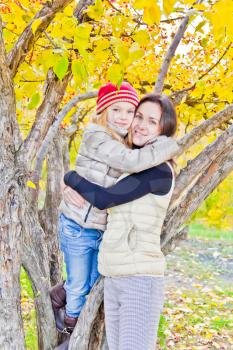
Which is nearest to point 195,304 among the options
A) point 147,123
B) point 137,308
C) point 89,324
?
point 89,324

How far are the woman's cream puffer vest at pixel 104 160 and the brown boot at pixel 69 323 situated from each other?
0.64 meters

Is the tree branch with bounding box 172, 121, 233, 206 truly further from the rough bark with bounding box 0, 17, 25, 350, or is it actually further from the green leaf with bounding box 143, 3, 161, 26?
the green leaf with bounding box 143, 3, 161, 26

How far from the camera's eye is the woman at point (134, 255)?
7.94 feet

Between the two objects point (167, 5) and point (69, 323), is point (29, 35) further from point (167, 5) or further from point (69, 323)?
point (69, 323)

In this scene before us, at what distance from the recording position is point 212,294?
8.00 m

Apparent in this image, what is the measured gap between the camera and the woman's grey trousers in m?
2.42

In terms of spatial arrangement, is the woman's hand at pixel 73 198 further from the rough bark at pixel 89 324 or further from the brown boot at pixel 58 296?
the brown boot at pixel 58 296

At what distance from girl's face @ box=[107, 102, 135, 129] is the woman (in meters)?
0.32

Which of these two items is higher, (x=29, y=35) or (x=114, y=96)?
(x=29, y=35)

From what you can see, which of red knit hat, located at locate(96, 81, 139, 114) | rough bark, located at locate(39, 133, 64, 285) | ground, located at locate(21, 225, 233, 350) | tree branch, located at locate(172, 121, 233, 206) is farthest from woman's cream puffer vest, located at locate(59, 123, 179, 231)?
ground, located at locate(21, 225, 233, 350)

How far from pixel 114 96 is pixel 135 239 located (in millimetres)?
781

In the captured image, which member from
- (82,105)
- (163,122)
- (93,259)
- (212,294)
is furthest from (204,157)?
(212,294)

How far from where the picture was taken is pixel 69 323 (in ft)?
9.79

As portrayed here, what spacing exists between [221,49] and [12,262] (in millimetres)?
3459
